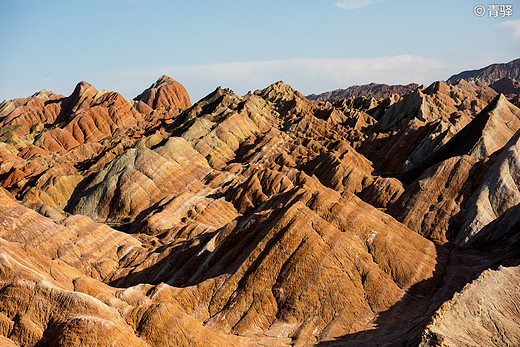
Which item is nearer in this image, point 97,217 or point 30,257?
point 30,257

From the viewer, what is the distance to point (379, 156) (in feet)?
406

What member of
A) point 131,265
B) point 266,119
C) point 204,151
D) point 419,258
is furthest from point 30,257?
point 266,119

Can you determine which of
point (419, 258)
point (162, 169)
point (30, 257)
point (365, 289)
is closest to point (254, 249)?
point (365, 289)

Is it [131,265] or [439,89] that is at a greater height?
[439,89]

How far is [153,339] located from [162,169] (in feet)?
279

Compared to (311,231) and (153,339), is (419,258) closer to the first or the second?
(311,231)

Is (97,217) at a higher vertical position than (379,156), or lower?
lower

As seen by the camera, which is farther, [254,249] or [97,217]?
[97,217]

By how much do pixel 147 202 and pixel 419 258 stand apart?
76195mm

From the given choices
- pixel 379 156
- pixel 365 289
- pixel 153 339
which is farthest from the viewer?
pixel 379 156

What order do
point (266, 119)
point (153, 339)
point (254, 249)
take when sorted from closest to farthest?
point (153, 339), point (254, 249), point (266, 119)

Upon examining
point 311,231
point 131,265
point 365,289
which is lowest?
point 131,265

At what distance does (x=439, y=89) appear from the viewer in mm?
170750

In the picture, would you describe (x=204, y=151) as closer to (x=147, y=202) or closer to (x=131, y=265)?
(x=147, y=202)
